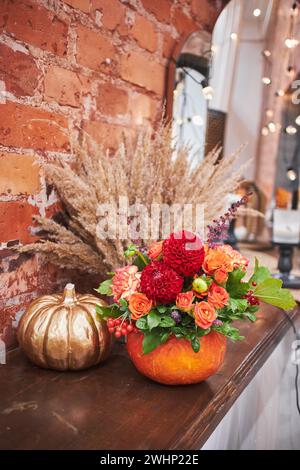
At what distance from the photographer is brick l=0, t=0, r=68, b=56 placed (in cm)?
87

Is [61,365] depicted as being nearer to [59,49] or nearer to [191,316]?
[191,316]

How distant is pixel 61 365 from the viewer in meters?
0.85

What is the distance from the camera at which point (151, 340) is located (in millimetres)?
776

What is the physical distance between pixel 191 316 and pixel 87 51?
0.71 metres

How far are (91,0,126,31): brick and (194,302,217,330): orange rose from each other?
78 centimetres

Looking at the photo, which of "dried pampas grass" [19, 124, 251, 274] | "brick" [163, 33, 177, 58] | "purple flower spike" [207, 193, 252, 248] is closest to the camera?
"purple flower spike" [207, 193, 252, 248]

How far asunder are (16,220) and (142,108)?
0.60 m

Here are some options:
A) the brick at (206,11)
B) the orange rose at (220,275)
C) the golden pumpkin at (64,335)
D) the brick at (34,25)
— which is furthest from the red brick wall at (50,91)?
the orange rose at (220,275)

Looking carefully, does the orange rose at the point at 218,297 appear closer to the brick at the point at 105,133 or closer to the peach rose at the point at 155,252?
the peach rose at the point at 155,252

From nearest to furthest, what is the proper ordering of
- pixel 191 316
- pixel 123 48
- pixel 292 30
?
pixel 191 316, pixel 123 48, pixel 292 30

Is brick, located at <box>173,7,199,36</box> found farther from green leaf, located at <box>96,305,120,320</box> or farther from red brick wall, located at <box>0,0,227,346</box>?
green leaf, located at <box>96,305,120,320</box>

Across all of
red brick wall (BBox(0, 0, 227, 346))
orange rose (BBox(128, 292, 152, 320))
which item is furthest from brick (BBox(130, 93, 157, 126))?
orange rose (BBox(128, 292, 152, 320))
